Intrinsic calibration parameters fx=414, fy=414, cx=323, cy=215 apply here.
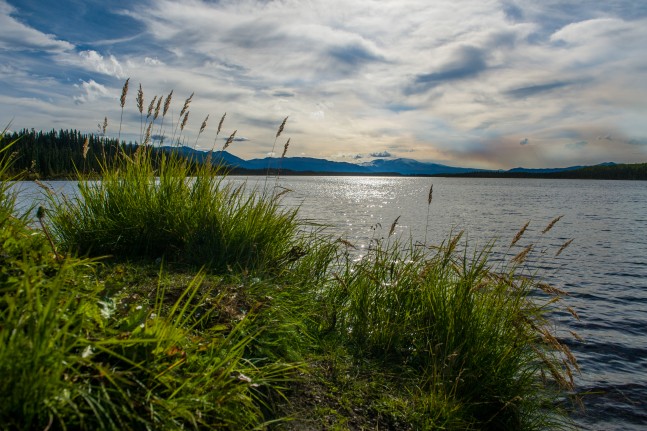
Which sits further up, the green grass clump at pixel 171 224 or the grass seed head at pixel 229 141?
the grass seed head at pixel 229 141

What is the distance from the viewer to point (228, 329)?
4.06 m

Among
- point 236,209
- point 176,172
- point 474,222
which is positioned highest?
point 176,172

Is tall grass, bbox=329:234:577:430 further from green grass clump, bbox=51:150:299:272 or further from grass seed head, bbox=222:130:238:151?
grass seed head, bbox=222:130:238:151

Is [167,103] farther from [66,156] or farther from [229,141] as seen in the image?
[66,156]

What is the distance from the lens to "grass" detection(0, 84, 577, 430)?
2514 millimetres

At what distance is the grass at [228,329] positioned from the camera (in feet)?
8.25

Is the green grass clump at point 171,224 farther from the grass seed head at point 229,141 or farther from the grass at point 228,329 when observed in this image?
the grass seed head at point 229,141

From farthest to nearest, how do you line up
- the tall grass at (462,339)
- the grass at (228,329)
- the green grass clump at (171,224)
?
the green grass clump at (171,224) → the tall grass at (462,339) → the grass at (228,329)

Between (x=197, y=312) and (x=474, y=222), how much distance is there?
35.6m

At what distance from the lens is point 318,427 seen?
358cm

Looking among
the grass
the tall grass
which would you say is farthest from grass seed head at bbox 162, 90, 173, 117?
the tall grass

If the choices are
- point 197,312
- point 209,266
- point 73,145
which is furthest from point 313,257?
point 73,145

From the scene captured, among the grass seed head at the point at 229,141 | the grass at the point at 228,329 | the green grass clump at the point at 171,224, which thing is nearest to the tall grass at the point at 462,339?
the grass at the point at 228,329

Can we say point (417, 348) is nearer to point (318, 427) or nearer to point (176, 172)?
point (318, 427)
